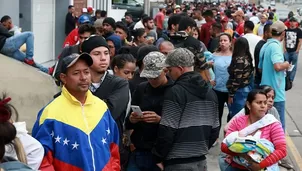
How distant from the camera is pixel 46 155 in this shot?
153 inches

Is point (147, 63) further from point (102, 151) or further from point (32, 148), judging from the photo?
point (32, 148)

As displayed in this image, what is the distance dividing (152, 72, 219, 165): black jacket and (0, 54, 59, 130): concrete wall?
2.38 m

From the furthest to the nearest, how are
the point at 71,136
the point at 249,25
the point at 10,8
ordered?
the point at 10,8
the point at 249,25
the point at 71,136

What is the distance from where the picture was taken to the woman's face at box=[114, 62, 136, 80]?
19.0 ft

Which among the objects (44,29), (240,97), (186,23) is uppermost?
(186,23)

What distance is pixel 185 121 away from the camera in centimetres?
493

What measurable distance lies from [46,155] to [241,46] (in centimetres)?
496

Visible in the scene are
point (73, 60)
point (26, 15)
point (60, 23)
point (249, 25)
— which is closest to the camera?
point (73, 60)

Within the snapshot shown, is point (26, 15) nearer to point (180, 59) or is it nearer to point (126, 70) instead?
point (126, 70)

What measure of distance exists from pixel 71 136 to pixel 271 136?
88.2 inches

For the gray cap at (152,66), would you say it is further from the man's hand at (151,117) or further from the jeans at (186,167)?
the jeans at (186,167)

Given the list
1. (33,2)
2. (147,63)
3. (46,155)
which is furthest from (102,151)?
(33,2)

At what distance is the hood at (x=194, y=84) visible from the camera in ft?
16.3

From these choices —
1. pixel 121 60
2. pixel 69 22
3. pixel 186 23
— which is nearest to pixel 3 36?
pixel 186 23
